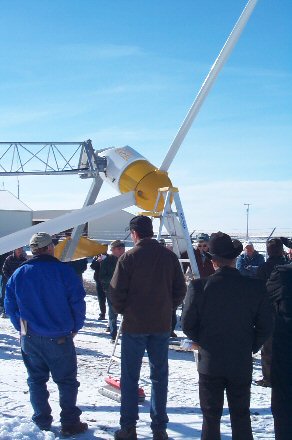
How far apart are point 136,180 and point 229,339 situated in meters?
4.60

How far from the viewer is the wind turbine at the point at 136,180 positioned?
7.28 m

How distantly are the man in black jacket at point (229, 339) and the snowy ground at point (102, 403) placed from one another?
87 cm

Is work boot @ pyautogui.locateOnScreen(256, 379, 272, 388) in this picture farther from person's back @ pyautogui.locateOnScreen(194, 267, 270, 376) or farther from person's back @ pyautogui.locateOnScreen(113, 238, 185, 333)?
person's back @ pyautogui.locateOnScreen(194, 267, 270, 376)

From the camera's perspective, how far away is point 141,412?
525cm

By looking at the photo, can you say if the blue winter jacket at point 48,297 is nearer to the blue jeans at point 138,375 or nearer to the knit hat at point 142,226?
the blue jeans at point 138,375

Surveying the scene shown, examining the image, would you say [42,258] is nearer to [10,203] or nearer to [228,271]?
[228,271]

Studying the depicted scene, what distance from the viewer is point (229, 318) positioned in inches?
150

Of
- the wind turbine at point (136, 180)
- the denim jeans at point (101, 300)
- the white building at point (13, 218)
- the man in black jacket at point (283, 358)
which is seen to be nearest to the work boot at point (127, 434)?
the man in black jacket at point (283, 358)

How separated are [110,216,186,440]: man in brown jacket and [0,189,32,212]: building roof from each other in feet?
121

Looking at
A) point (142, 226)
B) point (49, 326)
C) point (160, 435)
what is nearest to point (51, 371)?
point (49, 326)

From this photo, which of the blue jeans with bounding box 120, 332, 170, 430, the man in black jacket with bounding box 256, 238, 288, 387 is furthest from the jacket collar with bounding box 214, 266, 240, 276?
the man in black jacket with bounding box 256, 238, 288, 387

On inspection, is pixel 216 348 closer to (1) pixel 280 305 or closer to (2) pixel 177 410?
(1) pixel 280 305

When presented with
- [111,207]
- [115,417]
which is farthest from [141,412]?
[111,207]

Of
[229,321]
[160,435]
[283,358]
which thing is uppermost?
[229,321]
